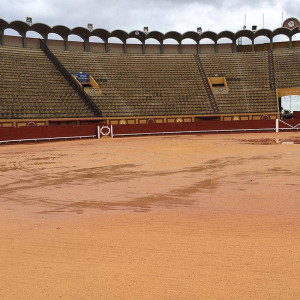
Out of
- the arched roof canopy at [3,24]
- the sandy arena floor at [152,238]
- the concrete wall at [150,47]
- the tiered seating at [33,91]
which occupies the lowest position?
the sandy arena floor at [152,238]

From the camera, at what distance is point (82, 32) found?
36.9m

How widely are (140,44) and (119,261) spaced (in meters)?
38.6

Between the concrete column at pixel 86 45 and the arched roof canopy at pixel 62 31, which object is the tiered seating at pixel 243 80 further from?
the arched roof canopy at pixel 62 31

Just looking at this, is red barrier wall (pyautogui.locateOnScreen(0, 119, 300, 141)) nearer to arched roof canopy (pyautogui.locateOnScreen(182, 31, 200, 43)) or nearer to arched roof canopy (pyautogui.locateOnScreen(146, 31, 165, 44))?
arched roof canopy (pyautogui.locateOnScreen(146, 31, 165, 44))

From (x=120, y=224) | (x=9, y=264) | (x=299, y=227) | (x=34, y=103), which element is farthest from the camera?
(x=34, y=103)

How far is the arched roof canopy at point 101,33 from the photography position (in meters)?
37.0

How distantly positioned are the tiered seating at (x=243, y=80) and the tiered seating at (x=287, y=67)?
115 centimetres

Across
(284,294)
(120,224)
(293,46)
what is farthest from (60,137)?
(293,46)

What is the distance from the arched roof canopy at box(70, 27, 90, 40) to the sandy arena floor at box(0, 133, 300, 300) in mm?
31851

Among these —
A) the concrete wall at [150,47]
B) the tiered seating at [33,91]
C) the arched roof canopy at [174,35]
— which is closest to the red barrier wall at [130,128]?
the tiered seating at [33,91]

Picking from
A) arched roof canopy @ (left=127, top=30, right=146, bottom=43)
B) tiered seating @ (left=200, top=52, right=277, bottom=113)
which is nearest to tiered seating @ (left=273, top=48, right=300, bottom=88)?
tiered seating @ (left=200, top=52, right=277, bottom=113)

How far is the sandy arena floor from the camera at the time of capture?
2945mm

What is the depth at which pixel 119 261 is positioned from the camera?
3482 millimetres

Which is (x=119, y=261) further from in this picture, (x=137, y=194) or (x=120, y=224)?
(x=137, y=194)
